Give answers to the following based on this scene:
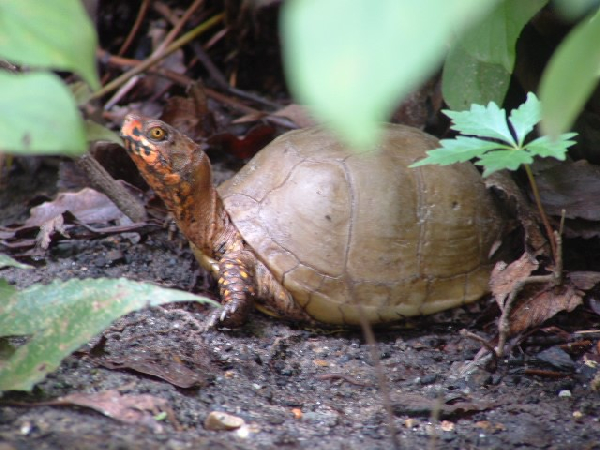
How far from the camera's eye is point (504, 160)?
168 centimetres

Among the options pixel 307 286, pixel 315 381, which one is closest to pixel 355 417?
pixel 315 381

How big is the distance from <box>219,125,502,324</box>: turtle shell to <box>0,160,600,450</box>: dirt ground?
15cm

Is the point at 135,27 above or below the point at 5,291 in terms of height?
above

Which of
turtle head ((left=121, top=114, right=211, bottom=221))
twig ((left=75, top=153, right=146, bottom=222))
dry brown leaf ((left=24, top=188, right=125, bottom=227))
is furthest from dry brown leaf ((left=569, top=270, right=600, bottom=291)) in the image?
dry brown leaf ((left=24, top=188, right=125, bottom=227))

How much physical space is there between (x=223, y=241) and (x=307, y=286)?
1.41 ft

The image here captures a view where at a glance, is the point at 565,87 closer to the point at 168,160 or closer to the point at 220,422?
the point at 220,422

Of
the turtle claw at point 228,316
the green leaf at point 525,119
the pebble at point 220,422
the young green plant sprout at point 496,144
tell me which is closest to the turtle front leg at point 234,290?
the turtle claw at point 228,316

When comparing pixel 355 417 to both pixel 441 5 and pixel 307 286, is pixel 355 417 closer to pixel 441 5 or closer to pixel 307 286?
pixel 307 286

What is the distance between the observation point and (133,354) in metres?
1.83

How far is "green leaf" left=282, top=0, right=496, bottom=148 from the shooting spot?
0.43m

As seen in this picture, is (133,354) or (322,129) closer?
(133,354)

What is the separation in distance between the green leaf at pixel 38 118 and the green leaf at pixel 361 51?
0.30 m

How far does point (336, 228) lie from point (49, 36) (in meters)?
1.88

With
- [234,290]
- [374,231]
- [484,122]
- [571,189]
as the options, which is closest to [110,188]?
[234,290]
